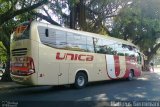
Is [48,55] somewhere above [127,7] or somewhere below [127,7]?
below

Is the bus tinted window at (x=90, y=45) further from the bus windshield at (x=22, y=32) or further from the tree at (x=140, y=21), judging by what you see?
the tree at (x=140, y=21)

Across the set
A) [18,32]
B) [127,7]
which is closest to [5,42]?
[18,32]

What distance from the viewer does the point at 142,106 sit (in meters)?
9.76

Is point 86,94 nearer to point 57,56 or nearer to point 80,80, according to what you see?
point 57,56

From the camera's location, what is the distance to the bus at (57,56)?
1320 centimetres

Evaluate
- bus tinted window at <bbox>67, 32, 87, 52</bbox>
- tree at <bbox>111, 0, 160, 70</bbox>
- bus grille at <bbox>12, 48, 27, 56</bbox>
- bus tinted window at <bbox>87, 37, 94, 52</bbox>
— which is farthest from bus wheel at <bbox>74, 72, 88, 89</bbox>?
tree at <bbox>111, 0, 160, 70</bbox>

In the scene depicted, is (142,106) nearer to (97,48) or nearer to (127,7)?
(97,48)

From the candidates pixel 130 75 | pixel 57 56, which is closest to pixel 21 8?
pixel 57 56

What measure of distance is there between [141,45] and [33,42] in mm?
27551

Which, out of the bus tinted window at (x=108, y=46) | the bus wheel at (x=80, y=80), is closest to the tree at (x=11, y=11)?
the bus tinted window at (x=108, y=46)

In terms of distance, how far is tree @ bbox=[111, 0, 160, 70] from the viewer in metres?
26.1

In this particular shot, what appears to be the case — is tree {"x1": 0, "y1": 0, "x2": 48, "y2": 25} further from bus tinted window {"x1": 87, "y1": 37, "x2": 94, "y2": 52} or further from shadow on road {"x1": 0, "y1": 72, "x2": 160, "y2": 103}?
shadow on road {"x1": 0, "y1": 72, "x2": 160, "y2": 103}

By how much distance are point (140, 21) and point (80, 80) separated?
1510 cm

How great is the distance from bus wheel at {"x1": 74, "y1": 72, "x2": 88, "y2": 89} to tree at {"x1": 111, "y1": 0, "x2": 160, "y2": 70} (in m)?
11.5
